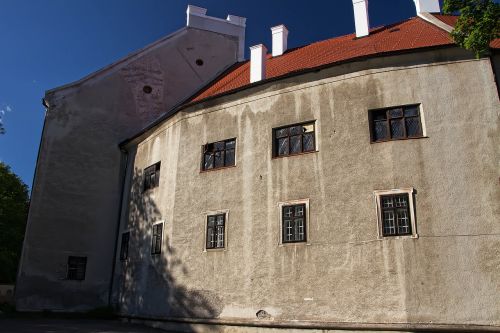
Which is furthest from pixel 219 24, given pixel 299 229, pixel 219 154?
pixel 299 229

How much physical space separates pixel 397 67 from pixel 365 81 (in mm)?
965

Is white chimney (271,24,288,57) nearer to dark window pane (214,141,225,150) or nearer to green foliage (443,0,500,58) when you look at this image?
dark window pane (214,141,225,150)

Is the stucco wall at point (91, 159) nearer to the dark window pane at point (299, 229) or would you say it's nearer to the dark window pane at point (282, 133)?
the dark window pane at point (282, 133)

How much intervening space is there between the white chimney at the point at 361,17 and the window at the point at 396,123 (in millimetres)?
5937

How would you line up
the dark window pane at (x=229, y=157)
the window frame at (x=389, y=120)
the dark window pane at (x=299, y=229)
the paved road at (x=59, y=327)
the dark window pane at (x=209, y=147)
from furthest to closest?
the dark window pane at (x=209, y=147) < the dark window pane at (x=229, y=157) < the paved road at (x=59, y=327) < the dark window pane at (x=299, y=229) < the window frame at (x=389, y=120)

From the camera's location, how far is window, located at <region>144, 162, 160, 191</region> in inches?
708

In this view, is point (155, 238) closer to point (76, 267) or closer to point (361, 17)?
point (76, 267)

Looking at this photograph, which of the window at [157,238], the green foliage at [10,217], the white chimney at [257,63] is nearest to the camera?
the white chimney at [257,63]

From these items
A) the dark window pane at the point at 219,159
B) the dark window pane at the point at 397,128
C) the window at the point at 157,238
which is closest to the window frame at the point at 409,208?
the dark window pane at the point at 397,128

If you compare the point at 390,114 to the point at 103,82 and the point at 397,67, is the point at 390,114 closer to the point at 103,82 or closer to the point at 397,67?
the point at 397,67

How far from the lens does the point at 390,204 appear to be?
12234mm

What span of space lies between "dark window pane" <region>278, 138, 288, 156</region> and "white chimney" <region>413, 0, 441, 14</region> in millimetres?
8265

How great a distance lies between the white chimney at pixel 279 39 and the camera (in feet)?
67.2

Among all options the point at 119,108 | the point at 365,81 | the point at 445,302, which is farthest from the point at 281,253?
the point at 119,108
